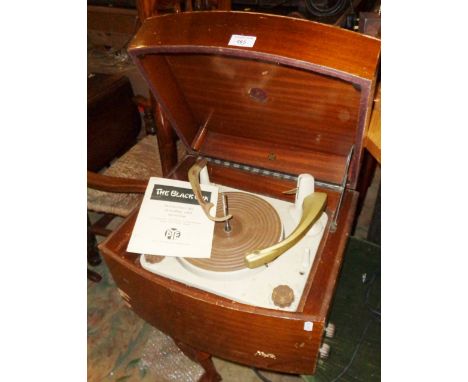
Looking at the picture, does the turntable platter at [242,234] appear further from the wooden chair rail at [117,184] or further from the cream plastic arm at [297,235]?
the wooden chair rail at [117,184]

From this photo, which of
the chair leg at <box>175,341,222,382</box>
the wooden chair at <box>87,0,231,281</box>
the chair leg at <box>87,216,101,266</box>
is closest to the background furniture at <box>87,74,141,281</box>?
the chair leg at <box>87,216,101,266</box>

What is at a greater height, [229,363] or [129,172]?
[129,172]

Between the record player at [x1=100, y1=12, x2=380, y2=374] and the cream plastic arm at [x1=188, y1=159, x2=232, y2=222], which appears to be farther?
the cream plastic arm at [x1=188, y1=159, x2=232, y2=222]

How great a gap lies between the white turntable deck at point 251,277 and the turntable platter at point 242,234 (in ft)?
0.07

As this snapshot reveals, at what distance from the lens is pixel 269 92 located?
979 mm

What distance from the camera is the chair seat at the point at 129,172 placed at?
171 centimetres

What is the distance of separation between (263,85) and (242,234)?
393 mm

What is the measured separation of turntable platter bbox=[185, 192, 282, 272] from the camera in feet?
2.89

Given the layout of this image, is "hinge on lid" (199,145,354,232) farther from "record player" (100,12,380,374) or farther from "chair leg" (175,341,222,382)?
"chair leg" (175,341,222,382)

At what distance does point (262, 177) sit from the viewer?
119 centimetres

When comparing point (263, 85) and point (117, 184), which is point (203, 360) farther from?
point (263, 85)

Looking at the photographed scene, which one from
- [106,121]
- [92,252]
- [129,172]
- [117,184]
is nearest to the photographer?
[117,184]

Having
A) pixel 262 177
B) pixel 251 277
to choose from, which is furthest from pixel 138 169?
pixel 251 277

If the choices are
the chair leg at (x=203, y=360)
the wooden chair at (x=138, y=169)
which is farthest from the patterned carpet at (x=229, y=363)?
the wooden chair at (x=138, y=169)
